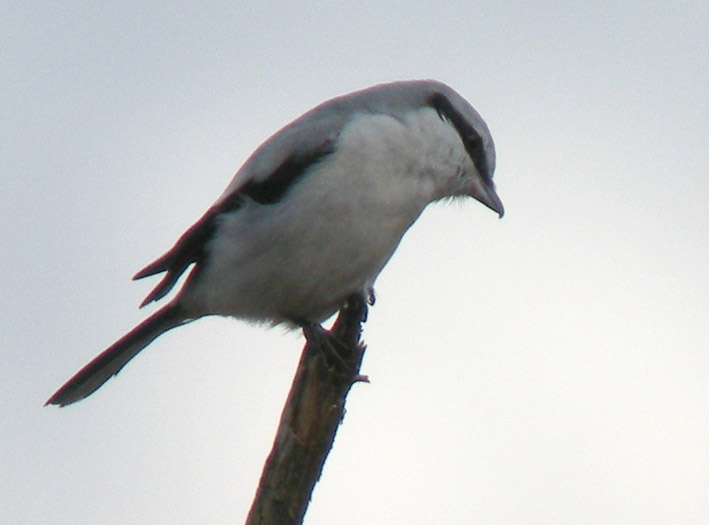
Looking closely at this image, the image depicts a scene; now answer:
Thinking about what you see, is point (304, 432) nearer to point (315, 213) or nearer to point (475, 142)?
point (315, 213)

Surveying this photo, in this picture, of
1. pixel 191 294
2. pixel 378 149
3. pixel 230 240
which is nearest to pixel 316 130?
pixel 378 149

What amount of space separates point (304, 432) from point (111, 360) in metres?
1.72

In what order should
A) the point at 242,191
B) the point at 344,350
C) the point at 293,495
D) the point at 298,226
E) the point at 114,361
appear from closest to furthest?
the point at 293,495, the point at 344,350, the point at 298,226, the point at 242,191, the point at 114,361

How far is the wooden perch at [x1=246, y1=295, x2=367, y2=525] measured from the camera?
371cm

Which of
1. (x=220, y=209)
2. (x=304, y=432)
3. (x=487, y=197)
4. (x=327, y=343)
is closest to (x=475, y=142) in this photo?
(x=487, y=197)

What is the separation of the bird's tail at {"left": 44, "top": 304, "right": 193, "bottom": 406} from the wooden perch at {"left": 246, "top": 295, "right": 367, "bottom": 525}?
1182 millimetres

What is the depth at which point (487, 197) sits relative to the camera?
5.32 meters

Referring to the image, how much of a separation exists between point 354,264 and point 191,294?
935 millimetres

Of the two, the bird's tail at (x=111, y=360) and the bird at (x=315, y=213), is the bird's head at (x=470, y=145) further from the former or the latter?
the bird's tail at (x=111, y=360)

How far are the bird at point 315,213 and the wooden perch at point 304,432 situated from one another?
464 mm

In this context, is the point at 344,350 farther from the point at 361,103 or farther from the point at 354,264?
the point at 361,103

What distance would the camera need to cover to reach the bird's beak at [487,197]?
532 cm

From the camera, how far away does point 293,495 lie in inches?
146

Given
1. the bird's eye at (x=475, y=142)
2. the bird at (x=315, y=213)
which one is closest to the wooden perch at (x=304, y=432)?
the bird at (x=315, y=213)
